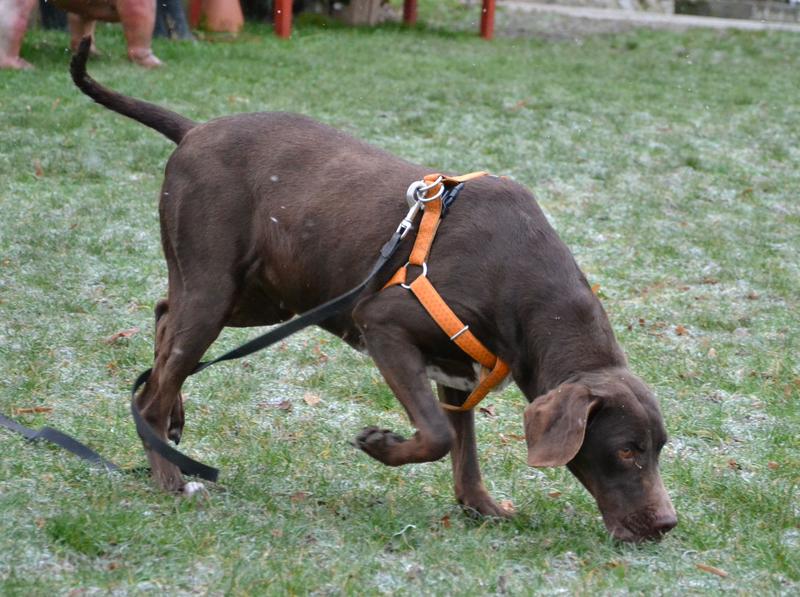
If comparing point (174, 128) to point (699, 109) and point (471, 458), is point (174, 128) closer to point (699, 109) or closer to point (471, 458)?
point (471, 458)

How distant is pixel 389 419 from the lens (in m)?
5.72

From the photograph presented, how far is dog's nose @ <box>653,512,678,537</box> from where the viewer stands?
4.12 meters

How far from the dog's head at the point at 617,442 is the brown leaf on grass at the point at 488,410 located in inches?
65.0

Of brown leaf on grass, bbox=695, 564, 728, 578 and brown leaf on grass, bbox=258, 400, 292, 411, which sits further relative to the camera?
brown leaf on grass, bbox=258, 400, 292, 411

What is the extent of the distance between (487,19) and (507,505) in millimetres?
14189

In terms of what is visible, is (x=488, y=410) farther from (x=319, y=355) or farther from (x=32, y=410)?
(x=32, y=410)

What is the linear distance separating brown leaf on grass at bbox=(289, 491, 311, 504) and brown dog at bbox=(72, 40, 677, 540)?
0.44 m

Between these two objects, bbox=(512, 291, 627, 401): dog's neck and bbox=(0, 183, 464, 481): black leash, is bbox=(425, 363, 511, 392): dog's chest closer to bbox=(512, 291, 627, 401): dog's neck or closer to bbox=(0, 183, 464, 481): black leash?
bbox=(512, 291, 627, 401): dog's neck

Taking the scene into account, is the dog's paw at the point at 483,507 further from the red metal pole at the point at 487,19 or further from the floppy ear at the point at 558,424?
the red metal pole at the point at 487,19

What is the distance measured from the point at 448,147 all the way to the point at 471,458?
Answer: 21.2 ft

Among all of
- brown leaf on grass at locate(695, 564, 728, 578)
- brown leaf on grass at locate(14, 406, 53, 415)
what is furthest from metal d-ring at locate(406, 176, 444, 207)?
brown leaf on grass at locate(14, 406, 53, 415)

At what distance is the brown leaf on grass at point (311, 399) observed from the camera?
5.83 m

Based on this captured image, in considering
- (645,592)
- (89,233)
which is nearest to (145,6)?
(89,233)

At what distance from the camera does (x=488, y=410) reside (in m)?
5.93
